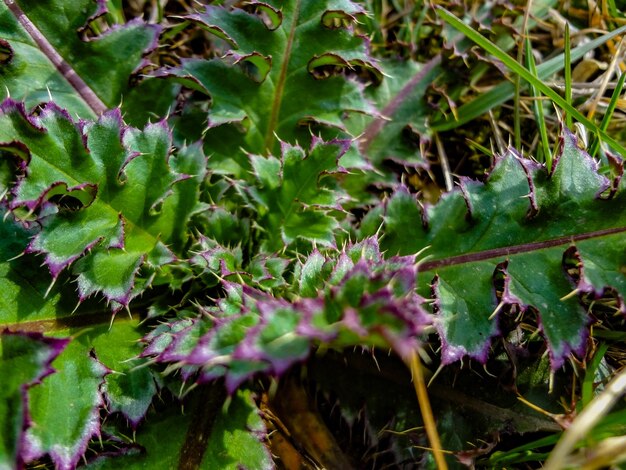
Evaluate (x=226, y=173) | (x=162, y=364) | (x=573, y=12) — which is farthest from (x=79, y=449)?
→ (x=573, y=12)

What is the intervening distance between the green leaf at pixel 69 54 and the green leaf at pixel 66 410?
2.92 feet

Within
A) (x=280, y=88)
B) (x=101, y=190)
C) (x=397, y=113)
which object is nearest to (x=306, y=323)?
(x=101, y=190)

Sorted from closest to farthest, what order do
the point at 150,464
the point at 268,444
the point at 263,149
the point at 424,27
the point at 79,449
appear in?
the point at 79,449 < the point at 150,464 < the point at 268,444 < the point at 263,149 < the point at 424,27

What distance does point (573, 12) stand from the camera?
2.80 meters

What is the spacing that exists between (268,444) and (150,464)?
1.35ft

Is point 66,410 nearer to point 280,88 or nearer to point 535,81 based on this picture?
point 280,88

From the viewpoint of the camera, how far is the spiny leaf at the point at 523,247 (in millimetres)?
1771

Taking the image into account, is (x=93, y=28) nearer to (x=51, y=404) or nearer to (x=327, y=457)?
(x=51, y=404)

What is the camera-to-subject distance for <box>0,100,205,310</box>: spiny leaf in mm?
1702

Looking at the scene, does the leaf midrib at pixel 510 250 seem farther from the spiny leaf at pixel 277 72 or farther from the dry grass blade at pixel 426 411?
the spiny leaf at pixel 277 72

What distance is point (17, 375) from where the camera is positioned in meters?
1.55

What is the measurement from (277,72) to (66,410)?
4.36ft

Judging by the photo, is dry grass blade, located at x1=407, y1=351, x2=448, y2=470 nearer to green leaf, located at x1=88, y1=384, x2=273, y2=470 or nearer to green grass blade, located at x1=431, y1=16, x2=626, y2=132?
green leaf, located at x1=88, y1=384, x2=273, y2=470

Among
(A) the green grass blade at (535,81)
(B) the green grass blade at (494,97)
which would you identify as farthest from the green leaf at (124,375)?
(A) the green grass blade at (535,81)
